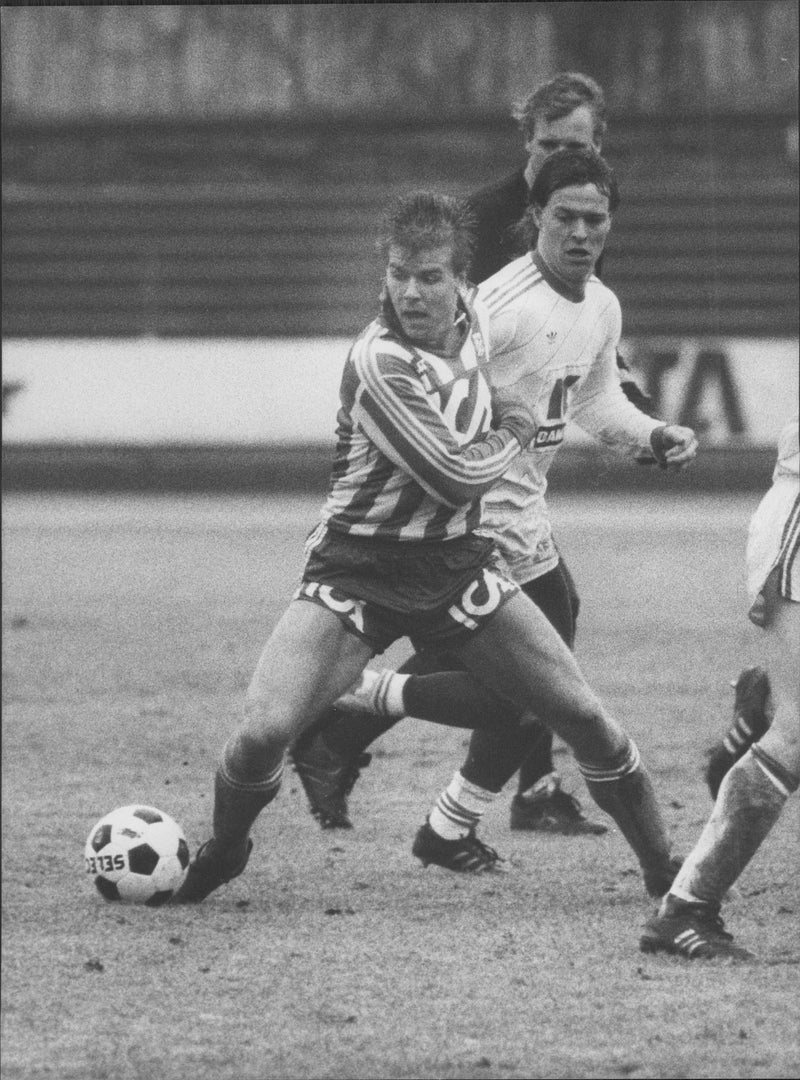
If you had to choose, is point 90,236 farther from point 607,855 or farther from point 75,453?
point 607,855

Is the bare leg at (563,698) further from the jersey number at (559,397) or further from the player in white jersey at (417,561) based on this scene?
the jersey number at (559,397)

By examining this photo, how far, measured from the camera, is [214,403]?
18984 millimetres

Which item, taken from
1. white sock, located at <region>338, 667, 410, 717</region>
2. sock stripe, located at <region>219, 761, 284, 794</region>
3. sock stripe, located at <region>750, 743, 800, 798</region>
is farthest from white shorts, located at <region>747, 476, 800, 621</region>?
white sock, located at <region>338, 667, 410, 717</region>

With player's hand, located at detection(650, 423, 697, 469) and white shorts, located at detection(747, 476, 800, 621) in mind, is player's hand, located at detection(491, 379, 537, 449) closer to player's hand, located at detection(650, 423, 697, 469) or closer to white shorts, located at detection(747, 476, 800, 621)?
player's hand, located at detection(650, 423, 697, 469)

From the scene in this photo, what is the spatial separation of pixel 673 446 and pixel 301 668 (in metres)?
1.05

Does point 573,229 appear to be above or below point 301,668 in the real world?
above

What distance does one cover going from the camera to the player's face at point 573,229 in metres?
4.66

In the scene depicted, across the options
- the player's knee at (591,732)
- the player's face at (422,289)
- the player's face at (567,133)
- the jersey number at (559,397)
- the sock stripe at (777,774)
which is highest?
the player's face at (567,133)

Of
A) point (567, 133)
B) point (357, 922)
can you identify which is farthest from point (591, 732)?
point (567, 133)

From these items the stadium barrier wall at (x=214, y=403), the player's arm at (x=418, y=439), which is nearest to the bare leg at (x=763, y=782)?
the player's arm at (x=418, y=439)

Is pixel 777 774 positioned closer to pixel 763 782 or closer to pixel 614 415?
pixel 763 782

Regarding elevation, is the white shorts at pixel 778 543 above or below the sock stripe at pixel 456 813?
above

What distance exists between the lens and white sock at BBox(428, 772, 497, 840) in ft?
18.4

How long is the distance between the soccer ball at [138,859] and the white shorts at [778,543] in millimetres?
1790
